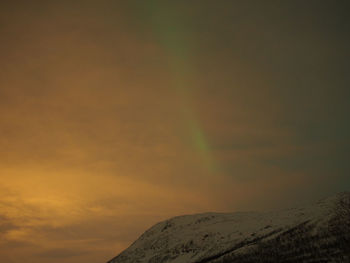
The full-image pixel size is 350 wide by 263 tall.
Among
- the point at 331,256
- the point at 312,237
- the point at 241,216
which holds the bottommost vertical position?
the point at 331,256

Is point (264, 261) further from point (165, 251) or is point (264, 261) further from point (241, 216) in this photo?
point (241, 216)

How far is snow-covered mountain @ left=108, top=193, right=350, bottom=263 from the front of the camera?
134ft

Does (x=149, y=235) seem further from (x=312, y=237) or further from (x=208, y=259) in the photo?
(x=312, y=237)

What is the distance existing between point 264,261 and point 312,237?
7535 millimetres

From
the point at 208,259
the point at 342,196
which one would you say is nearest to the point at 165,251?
the point at 208,259

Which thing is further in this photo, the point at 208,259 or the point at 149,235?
the point at 149,235

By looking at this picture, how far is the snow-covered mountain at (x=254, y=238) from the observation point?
40.8m

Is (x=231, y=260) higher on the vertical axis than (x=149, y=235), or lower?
lower

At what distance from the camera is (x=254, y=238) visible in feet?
174

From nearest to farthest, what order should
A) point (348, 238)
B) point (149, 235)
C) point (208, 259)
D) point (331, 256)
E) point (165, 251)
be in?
1. point (331, 256)
2. point (348, 238)
3. point (208, 259)
4. point (165, 251)
5. point (149, 235)

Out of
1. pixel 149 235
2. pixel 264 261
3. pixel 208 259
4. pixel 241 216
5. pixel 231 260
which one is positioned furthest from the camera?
pixel 149 235

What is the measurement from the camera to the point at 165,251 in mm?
66938

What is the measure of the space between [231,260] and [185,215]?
43027mm

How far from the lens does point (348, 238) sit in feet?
129
